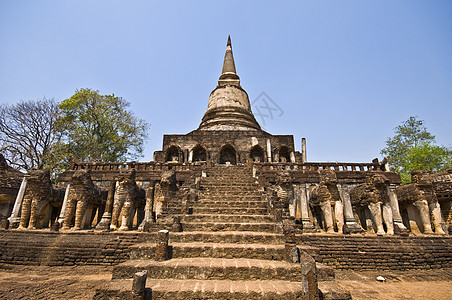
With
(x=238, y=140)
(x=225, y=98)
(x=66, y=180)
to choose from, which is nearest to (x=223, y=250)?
(x=66, y=180)

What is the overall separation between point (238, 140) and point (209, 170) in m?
7.70

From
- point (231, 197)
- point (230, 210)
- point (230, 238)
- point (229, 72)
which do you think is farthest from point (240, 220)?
point (229, 72)

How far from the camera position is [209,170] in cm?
1263

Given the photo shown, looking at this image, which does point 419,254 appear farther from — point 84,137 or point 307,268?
point 84,137

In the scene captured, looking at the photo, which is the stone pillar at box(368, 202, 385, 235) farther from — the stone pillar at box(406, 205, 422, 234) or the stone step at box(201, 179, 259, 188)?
the stone step at box(201, 179, 259, 188)

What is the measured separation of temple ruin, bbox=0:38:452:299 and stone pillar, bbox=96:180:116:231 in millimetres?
43

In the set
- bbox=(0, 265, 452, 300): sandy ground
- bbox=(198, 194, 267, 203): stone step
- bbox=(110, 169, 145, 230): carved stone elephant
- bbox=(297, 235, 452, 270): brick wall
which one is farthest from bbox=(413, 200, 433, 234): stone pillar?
bbox=(110, 169, 145, 230): carved stone elephant

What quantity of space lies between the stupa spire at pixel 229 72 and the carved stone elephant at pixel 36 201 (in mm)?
20524

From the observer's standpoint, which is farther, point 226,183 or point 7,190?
point 7,190

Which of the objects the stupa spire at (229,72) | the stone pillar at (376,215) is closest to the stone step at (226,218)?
the stone pillar at (376,215)

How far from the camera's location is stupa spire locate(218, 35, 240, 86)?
1103 inches

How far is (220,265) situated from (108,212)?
8638mm

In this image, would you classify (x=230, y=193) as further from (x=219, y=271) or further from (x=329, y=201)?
(x=219, y=271)

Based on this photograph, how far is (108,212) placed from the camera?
1141 centimetres
